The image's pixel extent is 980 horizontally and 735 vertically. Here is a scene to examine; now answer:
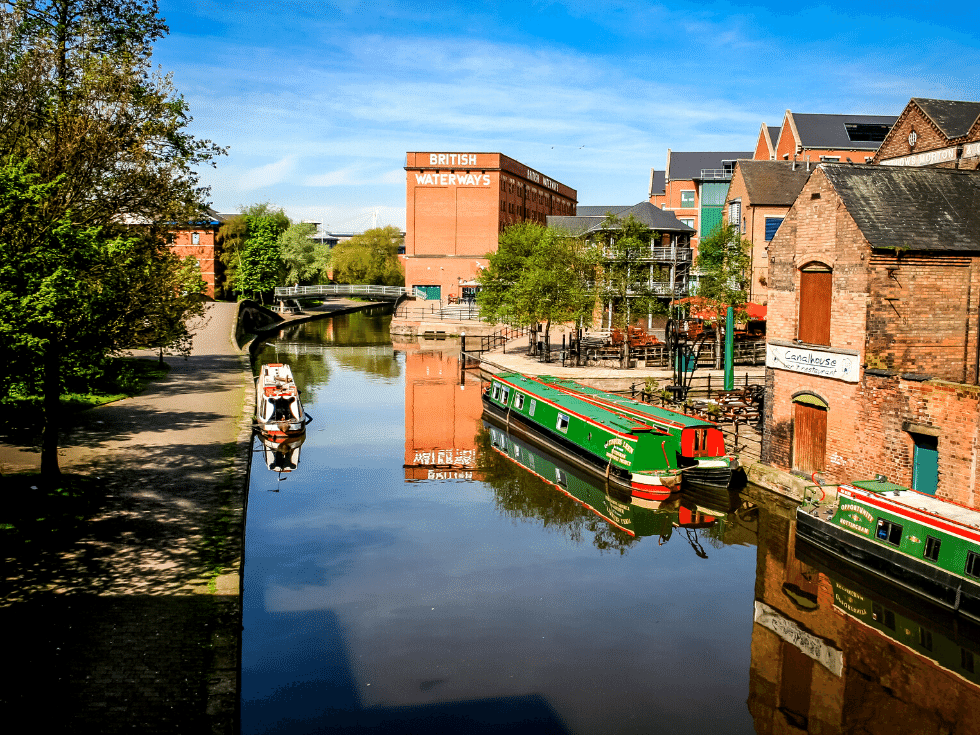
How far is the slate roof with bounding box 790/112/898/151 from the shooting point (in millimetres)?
56125

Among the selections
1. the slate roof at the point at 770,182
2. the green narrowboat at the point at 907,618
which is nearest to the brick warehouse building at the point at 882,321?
the green narrowboat at the point at 907,618

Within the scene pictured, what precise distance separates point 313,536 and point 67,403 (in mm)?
13058

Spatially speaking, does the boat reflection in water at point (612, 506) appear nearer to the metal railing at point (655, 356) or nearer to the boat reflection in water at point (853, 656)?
the boat reflection in water at point (853, 656)

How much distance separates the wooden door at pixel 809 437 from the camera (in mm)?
18672

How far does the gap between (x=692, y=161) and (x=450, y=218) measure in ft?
76.2

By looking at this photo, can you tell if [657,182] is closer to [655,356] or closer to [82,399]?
[655,356]

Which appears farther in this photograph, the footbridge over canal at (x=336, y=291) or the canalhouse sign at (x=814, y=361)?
the footbridge over canal at (x=336, y=291)

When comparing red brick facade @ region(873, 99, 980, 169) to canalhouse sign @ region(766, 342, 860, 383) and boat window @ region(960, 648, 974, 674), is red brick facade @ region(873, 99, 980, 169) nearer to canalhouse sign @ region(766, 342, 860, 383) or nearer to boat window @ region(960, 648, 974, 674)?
canalhouse sign @ region(766, 342, 860, 383)

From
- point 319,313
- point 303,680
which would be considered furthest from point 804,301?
point 319,313

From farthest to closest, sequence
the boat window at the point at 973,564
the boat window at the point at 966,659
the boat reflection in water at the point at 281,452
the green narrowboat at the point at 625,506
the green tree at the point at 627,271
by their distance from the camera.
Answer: the green tree at the point at 627,271
the boat reflection in water at the point at 281,452
the green narrowboat at the point at 625,506
the boat window at the point at 973,564
the boat window at the point at 966,659

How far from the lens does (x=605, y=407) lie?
79.6 feet

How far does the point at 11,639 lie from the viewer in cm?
1030

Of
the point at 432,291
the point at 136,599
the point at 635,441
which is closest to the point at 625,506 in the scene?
the point at 635,441

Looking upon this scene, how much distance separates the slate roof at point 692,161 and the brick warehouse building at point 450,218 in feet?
52.4
